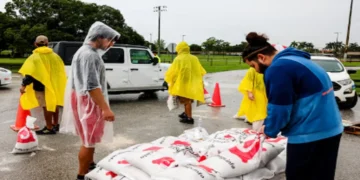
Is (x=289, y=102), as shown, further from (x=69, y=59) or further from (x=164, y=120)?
(x=69, y=59)

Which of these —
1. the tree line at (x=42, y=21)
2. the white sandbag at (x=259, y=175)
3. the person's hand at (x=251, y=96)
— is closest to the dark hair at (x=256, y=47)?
the white sandbag at (x=259, y=175)

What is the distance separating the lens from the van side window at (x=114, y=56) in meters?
9.96

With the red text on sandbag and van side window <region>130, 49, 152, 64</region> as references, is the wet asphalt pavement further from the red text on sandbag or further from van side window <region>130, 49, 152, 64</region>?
van side window <region>130, 49, 152, 64</region>

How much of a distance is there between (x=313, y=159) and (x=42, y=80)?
4972 mm

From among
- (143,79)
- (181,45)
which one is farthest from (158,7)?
(181,45)

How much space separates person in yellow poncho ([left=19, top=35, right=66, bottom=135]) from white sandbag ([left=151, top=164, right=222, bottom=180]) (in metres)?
3.60

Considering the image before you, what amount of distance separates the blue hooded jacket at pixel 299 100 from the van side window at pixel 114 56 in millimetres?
8073

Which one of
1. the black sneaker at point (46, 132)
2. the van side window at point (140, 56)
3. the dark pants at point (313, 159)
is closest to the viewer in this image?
the dark pants at point (313, 159)

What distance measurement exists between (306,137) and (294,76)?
46cm

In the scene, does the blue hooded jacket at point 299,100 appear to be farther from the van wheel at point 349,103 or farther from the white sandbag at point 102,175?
the van wheel at point 349,103

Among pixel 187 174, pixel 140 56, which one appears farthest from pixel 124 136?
pixel 140 56

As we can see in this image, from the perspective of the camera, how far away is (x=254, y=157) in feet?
11.6

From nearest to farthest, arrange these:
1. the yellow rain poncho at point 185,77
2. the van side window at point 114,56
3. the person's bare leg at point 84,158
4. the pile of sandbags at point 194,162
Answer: the pile of sandbags at point 194,162
the person's bare leg at point 84,158
the yellow rain poncho at point 185,77
the van side window at point 114,56

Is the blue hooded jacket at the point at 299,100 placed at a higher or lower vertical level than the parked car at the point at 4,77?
higher
